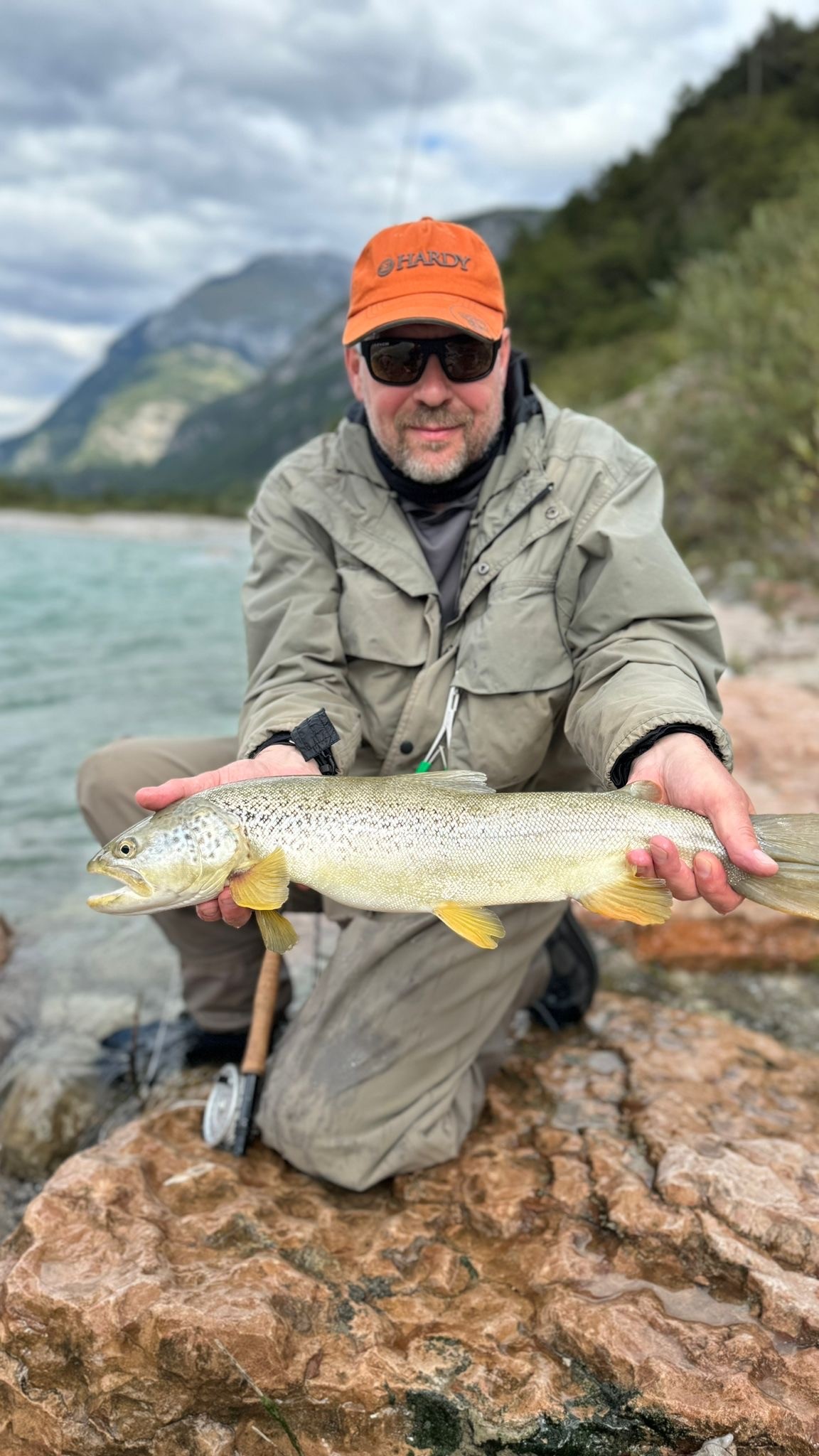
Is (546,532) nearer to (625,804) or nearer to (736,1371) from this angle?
(625,804)

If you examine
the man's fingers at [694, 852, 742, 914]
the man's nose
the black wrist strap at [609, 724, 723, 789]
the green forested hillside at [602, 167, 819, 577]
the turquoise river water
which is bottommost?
the turquoise river water

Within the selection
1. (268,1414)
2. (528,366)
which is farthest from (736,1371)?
(528,366)

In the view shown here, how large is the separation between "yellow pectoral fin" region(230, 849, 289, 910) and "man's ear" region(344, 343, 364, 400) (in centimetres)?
221

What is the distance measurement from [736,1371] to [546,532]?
2.76 metres

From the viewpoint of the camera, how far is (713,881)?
288cm

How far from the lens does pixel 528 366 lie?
4.35 m

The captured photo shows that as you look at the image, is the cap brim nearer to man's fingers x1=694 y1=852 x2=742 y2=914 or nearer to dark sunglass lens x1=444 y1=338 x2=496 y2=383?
dark sunglass lens x1=444 y1=338 x2=496 y2=383

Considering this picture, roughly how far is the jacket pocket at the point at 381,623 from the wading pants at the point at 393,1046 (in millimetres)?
1046

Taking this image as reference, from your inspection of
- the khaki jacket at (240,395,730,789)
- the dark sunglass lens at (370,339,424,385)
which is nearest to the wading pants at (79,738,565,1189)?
the khaki jacket at (240,395,730,789)

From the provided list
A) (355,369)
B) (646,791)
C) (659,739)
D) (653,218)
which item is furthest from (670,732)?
(653,218)

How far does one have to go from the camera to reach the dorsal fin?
3227 mm

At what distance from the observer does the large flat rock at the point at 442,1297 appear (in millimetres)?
2582

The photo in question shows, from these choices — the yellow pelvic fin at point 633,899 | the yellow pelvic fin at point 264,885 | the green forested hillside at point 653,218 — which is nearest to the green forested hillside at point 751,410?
the yellow pelvic fin at point 633,899

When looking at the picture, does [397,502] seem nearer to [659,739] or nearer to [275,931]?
[659,739]
